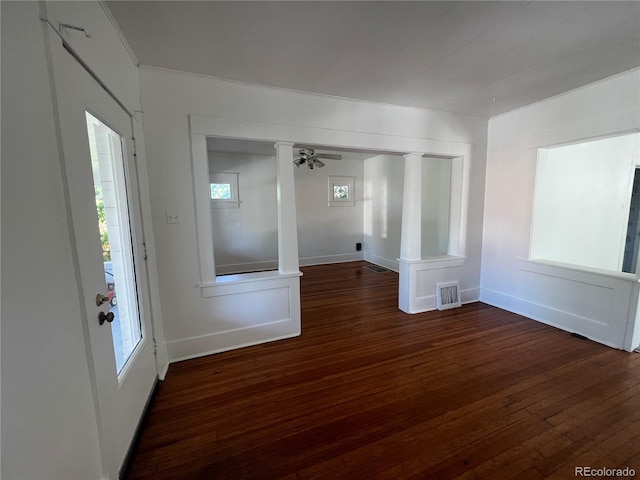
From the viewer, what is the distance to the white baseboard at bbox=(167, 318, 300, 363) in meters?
2.50

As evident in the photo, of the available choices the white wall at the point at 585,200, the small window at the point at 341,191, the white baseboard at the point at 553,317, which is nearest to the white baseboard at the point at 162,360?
the white baseboard at the point at 553,317

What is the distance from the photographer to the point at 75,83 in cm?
118

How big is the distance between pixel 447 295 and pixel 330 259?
130 inches

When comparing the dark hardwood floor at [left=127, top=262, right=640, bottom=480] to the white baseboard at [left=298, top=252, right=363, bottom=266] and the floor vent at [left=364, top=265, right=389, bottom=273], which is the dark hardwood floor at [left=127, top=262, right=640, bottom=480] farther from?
the white baseboard at [left=298, top=252, right=363, bottom=266]

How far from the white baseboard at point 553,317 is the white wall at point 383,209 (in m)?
2.12

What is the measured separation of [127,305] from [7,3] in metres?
1.57

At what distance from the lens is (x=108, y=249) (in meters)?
1.52

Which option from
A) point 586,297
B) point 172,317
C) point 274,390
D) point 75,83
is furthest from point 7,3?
point 586,297

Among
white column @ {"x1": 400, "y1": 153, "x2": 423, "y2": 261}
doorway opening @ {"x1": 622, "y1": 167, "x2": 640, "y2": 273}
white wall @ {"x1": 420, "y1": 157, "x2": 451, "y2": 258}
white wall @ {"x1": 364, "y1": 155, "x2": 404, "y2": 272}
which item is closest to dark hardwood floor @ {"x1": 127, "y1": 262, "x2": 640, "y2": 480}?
white column @ {"x1": 400, "y1": 153, "x2": 423, "y2": 261}

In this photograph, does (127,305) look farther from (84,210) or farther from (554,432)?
(554,432)

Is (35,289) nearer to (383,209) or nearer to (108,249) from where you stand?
(108,249)

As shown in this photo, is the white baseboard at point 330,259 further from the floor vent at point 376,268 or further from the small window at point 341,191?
the small window at point 341,191
